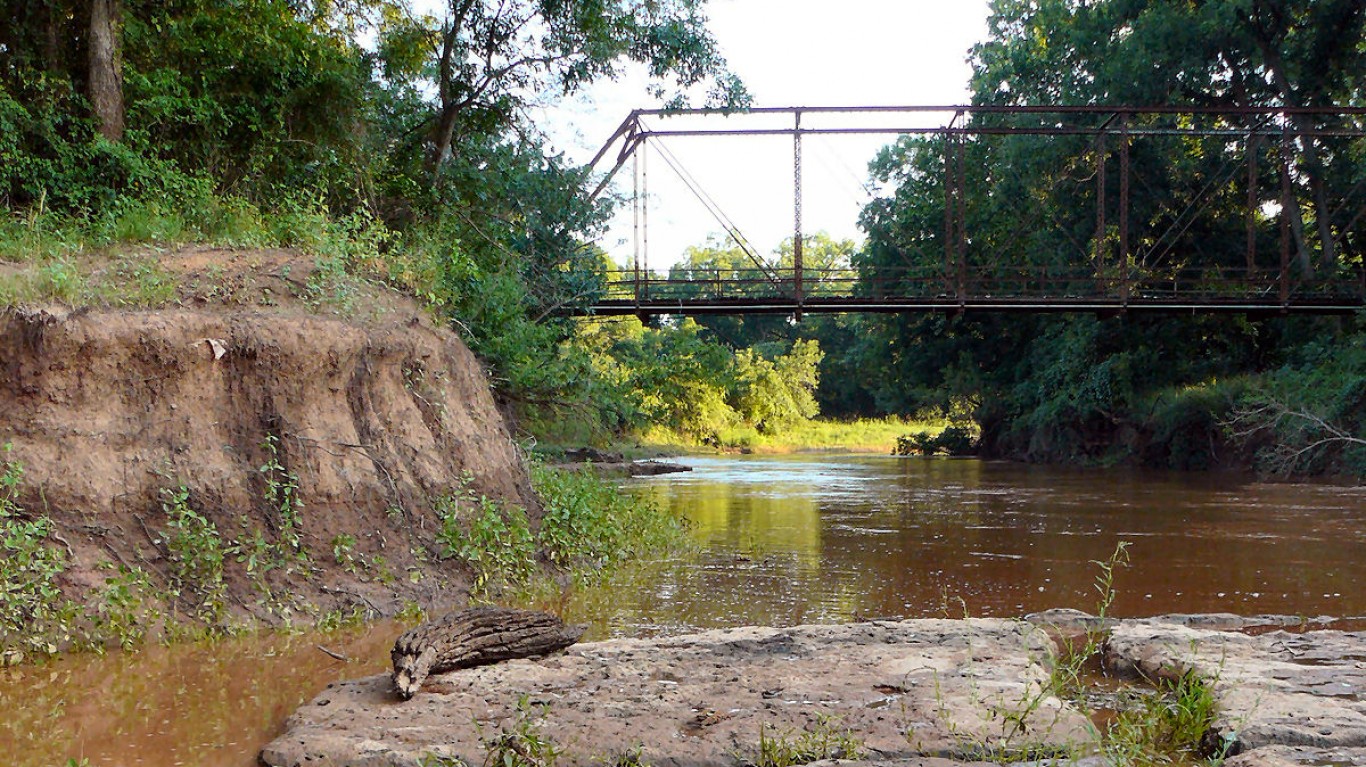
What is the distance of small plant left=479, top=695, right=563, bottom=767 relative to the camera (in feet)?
14.4

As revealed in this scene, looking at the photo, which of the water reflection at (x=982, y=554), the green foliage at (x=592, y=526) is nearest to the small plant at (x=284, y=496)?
the water reflection at (x=982, y=554)

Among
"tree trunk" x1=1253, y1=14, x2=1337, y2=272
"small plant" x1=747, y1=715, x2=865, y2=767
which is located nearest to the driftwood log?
"small plant" x1=747, y1=715, x2=865, y2=767

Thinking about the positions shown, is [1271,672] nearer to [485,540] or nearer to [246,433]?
[485,540]

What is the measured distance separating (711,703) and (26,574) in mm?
4104

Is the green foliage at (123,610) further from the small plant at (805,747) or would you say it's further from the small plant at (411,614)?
the small plant at (805,747)

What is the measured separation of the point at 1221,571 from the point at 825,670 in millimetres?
5619

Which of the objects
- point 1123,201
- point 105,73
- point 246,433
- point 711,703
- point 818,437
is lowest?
point 711,703

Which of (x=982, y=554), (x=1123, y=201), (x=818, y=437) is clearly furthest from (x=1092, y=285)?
(x=982, y=554)

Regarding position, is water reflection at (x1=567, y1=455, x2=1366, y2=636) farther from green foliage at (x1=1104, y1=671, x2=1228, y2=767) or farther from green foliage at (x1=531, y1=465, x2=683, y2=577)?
green foliage at (x1=1104, y1=671, x2=1228, y2=767)

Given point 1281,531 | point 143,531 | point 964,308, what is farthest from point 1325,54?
point 143,531

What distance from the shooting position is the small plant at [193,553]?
723cm

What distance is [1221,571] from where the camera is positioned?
9914mm

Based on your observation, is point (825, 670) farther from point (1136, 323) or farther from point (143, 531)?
point (1136, 323)

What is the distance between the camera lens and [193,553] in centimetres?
731
